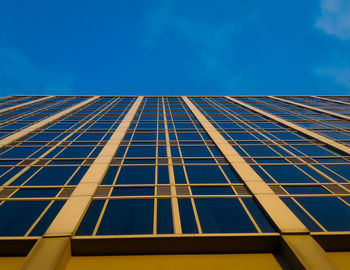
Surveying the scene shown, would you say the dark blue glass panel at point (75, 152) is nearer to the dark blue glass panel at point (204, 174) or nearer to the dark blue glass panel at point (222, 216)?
the dark blue glass panel at point (204, 174)

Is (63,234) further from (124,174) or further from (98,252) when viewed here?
(124,174)

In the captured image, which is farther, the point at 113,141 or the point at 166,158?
the point at 113,141

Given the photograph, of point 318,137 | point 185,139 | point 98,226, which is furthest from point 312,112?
point 98,226

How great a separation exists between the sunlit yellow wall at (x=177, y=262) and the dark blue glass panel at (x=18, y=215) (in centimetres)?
254

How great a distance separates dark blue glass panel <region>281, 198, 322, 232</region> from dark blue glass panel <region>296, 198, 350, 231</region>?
351mm

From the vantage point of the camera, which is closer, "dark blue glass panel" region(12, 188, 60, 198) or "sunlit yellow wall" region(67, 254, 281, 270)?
"sunlit yellow wall" region(67, 254, 281, 270)

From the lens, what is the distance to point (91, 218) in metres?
7.36

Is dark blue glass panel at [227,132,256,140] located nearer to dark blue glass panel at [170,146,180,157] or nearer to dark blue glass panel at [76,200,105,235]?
dark blue glass panel at [170,146,180,157]

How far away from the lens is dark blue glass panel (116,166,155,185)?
997 centimetres

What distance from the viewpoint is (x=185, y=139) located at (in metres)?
16.0

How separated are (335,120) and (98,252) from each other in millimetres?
24881

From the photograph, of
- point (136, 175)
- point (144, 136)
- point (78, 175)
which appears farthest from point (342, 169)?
point (78, 175)

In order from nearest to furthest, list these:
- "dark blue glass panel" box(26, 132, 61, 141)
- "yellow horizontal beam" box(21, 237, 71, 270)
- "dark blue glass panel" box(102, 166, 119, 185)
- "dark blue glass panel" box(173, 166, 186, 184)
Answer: "yellow horizontal beam" box(21, 237, 71, 270)
"dark blue glass panel" box(102, 166, 119, 185)
"dark blue glass panel" box(173, 166, 186, 184)
"dark blue glass panel" box(26, 132, 61, 141)

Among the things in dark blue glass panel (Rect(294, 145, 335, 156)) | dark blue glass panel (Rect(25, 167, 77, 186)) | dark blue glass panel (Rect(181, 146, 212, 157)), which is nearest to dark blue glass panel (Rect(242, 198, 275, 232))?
dark blue glass panel (Rect(181, 146, 212, 157))
